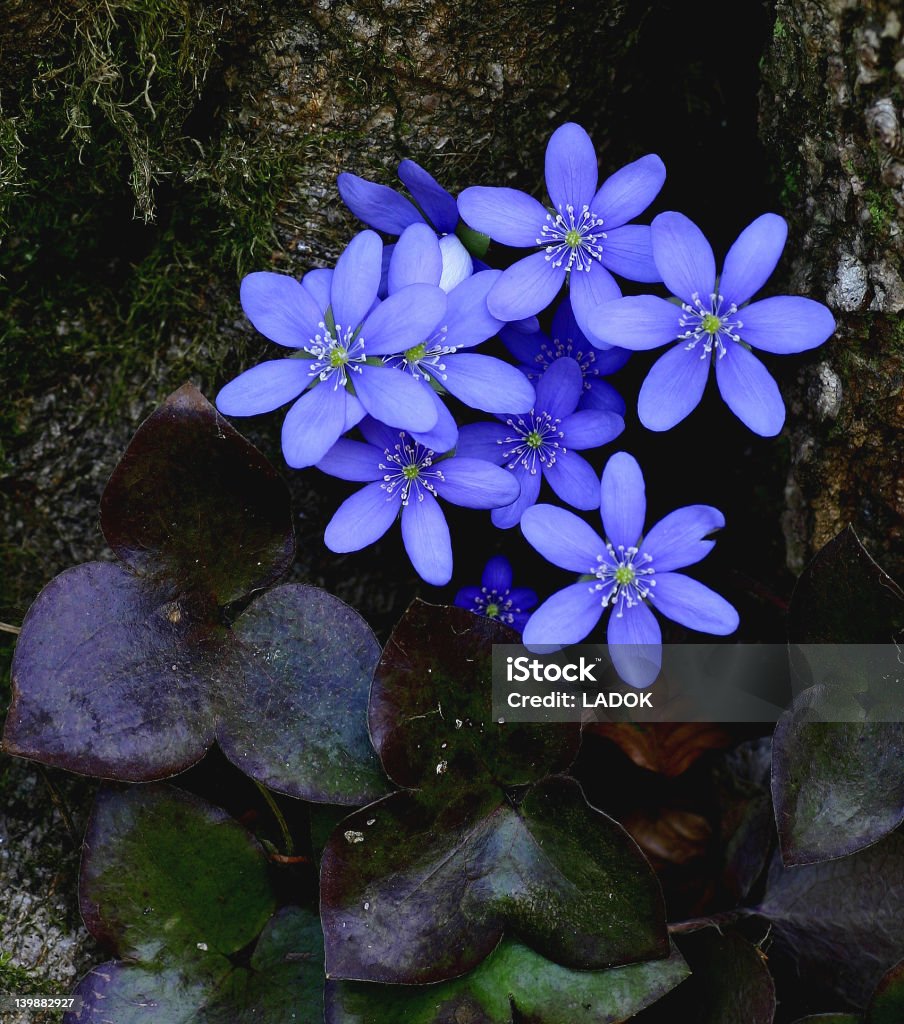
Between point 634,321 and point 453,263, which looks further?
point 453,263

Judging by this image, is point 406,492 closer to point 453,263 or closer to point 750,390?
point 453,263

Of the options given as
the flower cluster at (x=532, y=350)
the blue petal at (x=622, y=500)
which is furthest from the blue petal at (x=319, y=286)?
the blue petal at (x=622, y=500)

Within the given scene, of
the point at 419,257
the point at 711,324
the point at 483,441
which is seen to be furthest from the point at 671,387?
the point at 419,257

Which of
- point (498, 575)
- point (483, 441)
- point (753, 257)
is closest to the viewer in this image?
point (753, 257)

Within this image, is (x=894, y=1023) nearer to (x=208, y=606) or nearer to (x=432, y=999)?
(x=432, y=999)

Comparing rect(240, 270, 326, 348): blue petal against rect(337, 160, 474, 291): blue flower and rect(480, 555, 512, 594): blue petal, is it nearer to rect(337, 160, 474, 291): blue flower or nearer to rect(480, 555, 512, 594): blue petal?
rect(337, 160, 474, 291): blue flower

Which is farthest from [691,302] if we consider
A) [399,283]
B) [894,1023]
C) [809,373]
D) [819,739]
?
[894,1023]
